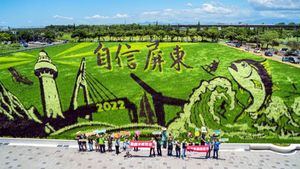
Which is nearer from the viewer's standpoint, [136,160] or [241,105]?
[136,160]

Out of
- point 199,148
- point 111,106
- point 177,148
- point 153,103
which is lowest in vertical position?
point 199,148

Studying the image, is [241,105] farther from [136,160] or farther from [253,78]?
[136,160]

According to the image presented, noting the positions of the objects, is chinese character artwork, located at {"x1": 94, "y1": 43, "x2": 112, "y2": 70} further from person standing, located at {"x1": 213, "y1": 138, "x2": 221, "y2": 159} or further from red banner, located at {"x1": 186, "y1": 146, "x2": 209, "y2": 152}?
person standing, located at {"x1": 213, "y1": 138, "x2": 221, "y2": 159}

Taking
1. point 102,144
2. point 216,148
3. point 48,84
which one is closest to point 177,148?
point 216,148

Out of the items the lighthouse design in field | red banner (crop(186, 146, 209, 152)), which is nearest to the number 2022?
the lighthouse design in field

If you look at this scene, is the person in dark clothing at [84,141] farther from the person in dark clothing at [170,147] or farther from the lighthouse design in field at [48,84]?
the lighthouse design in field at [48,84]

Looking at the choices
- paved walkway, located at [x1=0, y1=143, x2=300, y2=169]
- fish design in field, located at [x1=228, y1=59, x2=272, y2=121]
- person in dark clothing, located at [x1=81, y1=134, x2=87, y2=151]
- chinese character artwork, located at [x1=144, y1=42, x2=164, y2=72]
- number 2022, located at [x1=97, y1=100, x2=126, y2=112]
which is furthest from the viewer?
chinese character artwork, located at [x1=144, y1=42, x2=164, y2=72]
